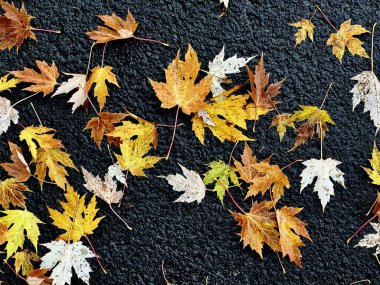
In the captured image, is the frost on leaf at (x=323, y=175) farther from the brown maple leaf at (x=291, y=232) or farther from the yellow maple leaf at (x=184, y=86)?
the yellow maple leaf at (x=184, y=86)

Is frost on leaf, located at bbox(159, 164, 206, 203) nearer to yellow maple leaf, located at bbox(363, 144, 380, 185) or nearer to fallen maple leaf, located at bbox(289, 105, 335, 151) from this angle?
fallen maple leaf, located at bbox(289, 105, 335, 151)

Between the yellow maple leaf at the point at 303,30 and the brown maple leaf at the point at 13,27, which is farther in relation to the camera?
the yellow maple leaf at the point at 303,30

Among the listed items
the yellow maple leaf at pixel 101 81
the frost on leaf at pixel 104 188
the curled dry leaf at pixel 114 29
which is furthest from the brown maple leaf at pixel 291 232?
the curled dry leaf at pixel 114 29

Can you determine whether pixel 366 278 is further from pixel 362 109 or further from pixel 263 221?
pixel 362 109

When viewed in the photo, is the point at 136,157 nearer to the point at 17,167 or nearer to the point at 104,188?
the point at 104,188

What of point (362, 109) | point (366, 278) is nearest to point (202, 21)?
point (362, 109)

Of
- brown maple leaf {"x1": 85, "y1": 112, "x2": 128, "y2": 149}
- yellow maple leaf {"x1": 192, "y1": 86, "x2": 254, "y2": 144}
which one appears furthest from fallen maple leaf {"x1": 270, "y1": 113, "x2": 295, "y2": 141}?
brown maple leaf {"x1": 85, "y1": 112, "x2": 128, "y2": 149}
